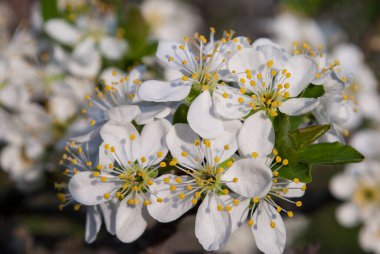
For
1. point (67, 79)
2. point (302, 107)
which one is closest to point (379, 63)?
point (67, 79)

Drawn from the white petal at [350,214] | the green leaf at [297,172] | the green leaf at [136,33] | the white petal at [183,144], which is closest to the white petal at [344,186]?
the white petal at [350,214]

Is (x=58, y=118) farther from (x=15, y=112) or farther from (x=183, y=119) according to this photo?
(x=183, y=119)

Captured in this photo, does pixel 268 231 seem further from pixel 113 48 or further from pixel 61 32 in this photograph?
pixel 61 32

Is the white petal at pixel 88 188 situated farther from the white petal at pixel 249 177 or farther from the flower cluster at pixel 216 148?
the white petal at pixel 249 177

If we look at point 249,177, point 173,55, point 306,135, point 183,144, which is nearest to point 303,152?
point 306,135

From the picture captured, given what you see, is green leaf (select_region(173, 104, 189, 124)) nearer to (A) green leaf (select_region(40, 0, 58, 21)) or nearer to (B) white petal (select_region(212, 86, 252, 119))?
(B) white petal (select_region(212, 86, 252, 119))

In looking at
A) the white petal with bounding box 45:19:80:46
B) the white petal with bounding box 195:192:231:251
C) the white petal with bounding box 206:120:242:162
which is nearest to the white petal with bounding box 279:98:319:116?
the white petal with bounding box 206:120:242:162

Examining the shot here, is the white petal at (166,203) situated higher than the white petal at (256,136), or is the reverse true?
the white petal at (256,136)
